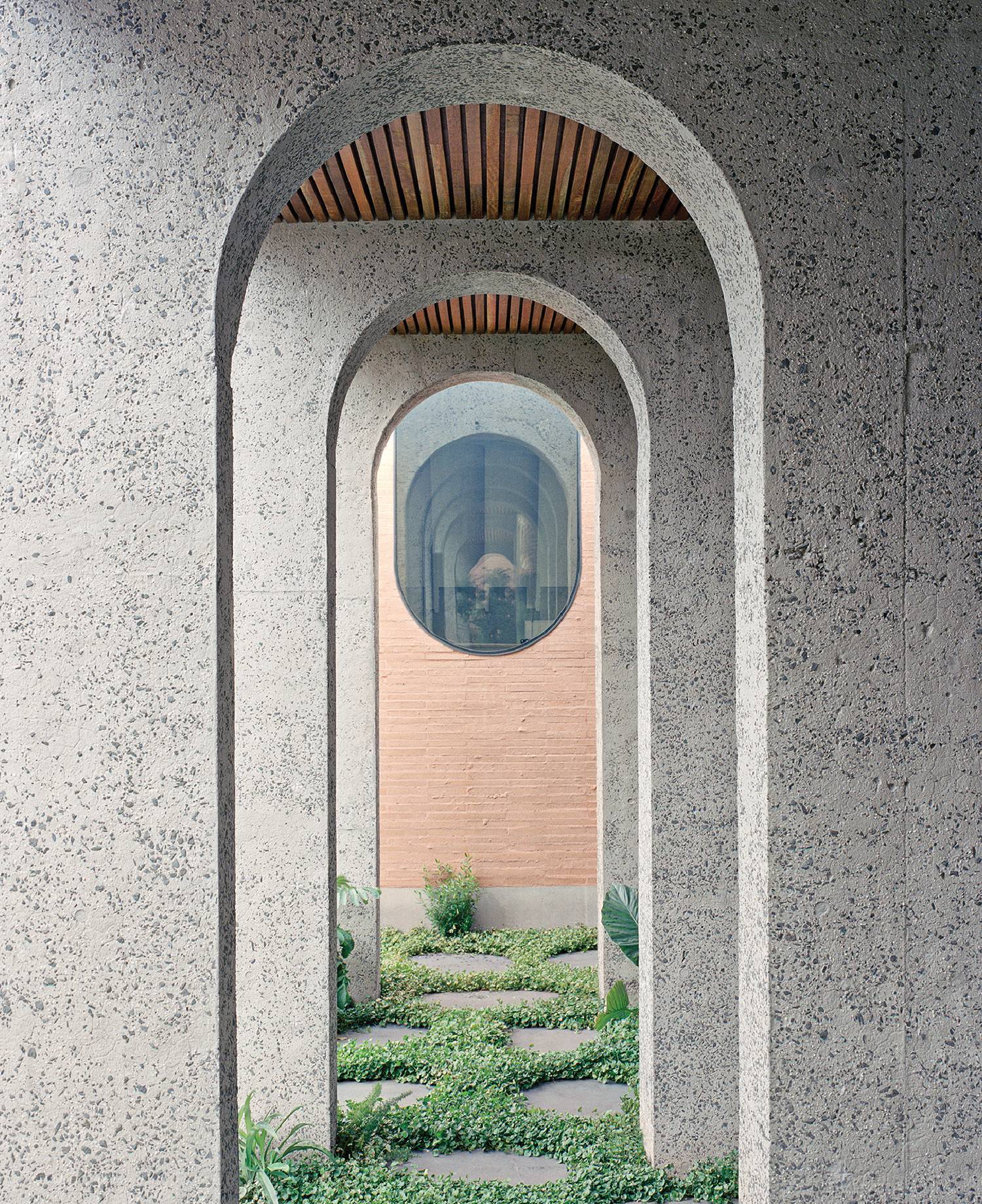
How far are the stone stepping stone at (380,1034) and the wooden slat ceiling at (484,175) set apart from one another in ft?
16.4

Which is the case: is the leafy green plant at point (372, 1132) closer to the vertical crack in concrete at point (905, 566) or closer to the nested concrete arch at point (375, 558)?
the nested concrete arch at point (375, 558)

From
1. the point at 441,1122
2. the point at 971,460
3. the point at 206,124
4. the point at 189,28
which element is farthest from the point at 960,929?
the point at 441,1122

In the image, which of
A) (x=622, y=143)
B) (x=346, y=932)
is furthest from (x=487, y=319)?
(x=622, y=143)

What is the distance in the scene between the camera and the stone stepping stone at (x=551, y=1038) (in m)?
7.17

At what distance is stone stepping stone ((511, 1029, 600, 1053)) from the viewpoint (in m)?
7.17

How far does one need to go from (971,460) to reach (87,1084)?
99.2 inches

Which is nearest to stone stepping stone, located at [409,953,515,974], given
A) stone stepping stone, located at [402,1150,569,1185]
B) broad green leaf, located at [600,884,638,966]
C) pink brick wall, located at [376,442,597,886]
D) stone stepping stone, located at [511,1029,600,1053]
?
pink brick wall, located at [376,442,597,886]

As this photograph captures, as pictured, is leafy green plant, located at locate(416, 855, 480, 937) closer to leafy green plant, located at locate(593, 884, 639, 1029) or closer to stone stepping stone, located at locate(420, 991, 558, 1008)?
stone stepping stone, located at locate(420, 991, 558, 1008)

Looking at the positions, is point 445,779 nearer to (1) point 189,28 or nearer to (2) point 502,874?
(2) point 502,874

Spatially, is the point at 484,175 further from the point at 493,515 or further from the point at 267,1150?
the point at 493,515

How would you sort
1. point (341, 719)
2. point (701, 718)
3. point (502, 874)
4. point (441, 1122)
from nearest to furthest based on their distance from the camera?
point (701, 718) < point (441, 1122) < point (341, 719) < point (502, 874)

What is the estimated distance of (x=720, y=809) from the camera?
5.03 meters

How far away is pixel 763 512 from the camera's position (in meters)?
2.68

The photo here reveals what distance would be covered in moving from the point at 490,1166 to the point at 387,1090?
46.4 inches
